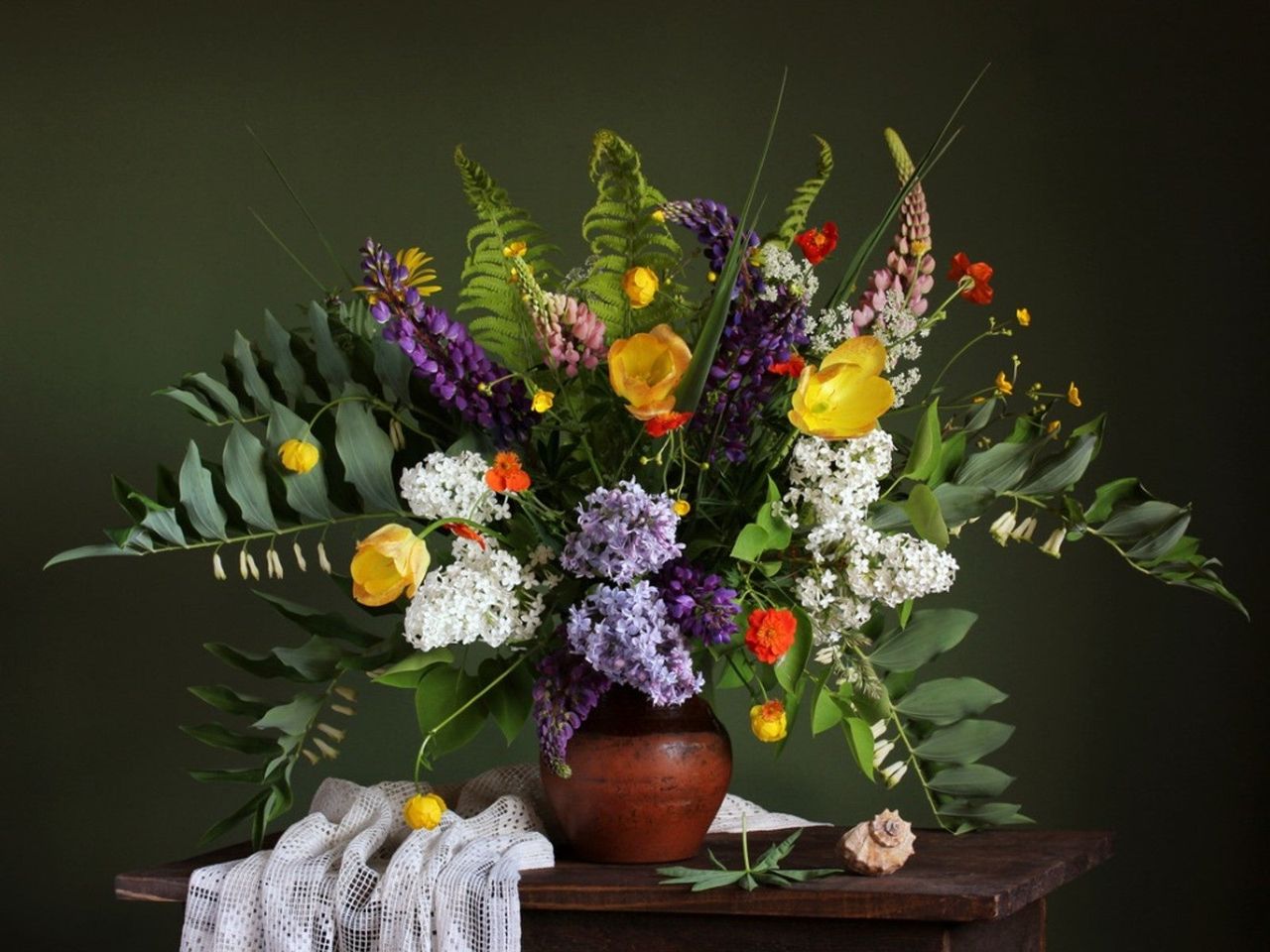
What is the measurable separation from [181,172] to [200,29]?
0.20 meters

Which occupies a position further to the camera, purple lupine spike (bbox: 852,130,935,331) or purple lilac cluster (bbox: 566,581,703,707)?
purple lupine spike (bbox: 852,130,935,331)

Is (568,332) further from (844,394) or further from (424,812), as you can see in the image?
(424,812)

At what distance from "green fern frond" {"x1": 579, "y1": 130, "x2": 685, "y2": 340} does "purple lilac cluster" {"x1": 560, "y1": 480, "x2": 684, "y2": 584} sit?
23 centimetres

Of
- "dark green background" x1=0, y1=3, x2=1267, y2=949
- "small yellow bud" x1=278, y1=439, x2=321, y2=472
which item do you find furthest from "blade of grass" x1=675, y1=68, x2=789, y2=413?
"dark green background" x1=0, y1=3, x2=1267, y2=949

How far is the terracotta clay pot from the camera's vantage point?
1.37 metres

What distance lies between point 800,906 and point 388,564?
43 cm

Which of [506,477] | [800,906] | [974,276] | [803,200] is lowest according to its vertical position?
[800,906]

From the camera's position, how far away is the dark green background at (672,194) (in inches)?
73.2

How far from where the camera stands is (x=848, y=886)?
1264mm

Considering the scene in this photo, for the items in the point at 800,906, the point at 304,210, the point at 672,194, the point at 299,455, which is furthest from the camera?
A: the point at 672,194

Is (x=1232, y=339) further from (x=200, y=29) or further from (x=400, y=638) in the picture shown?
(x=200, y=29)

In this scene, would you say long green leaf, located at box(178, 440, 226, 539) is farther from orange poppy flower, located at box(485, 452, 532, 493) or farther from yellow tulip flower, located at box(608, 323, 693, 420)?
yellow tulip flower, located at box(608, 323, 693, 420)

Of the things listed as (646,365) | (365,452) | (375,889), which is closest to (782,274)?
(646,365)

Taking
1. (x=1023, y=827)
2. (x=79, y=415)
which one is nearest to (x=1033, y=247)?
(x=1023, y=827)
